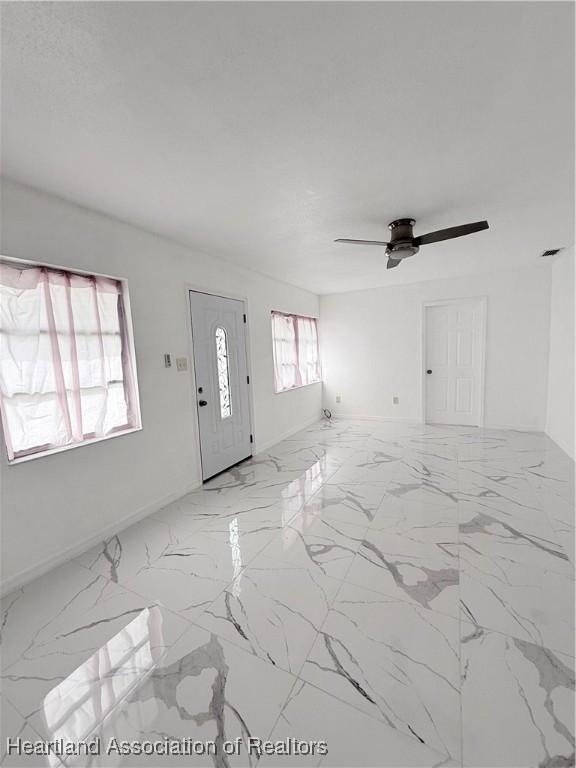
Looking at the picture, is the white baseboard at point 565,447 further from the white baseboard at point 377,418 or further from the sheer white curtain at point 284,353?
the sheer white curtain at point 284,353

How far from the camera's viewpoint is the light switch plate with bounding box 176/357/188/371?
10.2 ft

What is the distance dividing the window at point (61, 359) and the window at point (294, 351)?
2.49m

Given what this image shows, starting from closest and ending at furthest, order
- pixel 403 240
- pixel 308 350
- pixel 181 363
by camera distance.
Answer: pixel 403 240 < pixel 181 363 < pixel 308 350

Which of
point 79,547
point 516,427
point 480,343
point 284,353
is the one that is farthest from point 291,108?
point 516,427

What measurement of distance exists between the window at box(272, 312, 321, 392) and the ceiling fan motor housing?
2.32m

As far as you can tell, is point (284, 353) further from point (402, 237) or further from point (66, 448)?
point (66, 448)

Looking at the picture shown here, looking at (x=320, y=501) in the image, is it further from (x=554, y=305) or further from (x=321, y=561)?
(x=554, y=305)

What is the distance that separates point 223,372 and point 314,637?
8.98ft

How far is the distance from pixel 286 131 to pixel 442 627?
2595mm

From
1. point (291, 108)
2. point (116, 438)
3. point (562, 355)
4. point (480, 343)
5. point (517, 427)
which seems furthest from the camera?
point (480, 343)

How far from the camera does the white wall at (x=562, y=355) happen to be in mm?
3740

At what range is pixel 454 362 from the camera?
17.1ft

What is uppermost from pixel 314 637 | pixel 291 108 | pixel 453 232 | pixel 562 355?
pixel 291 108

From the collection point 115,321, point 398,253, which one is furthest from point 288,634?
point 398,253
